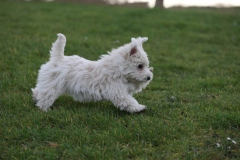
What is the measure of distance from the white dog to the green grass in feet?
0.71

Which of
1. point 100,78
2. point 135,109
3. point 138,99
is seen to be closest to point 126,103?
point 135,109

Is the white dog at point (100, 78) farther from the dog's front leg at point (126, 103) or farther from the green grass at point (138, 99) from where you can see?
the green grass at point (138, 99)

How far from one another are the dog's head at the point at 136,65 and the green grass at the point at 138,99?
2.04ft

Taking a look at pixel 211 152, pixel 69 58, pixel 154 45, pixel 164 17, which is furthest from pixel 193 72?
pixel 164 17

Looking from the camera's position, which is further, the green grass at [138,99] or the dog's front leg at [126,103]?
the dog's front leg at [126,103]

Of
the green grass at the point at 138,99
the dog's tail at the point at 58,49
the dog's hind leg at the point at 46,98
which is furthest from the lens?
the dog's tail at the point at 58,49

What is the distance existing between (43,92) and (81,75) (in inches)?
27.7

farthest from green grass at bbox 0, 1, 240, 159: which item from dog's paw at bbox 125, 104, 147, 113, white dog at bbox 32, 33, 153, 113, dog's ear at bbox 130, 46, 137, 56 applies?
dog's ear at bbox 130, 46, 137, 56

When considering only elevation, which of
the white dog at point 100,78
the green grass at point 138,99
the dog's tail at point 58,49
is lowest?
the green grass at point 138,99

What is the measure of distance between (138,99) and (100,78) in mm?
1276

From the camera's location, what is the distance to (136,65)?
16.9ft

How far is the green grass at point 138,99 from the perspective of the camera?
419 centimetres

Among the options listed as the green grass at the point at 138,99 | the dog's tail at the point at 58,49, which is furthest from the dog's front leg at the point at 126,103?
the dog's tail at the point at 58,49

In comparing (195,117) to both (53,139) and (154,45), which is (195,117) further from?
(154,45)
